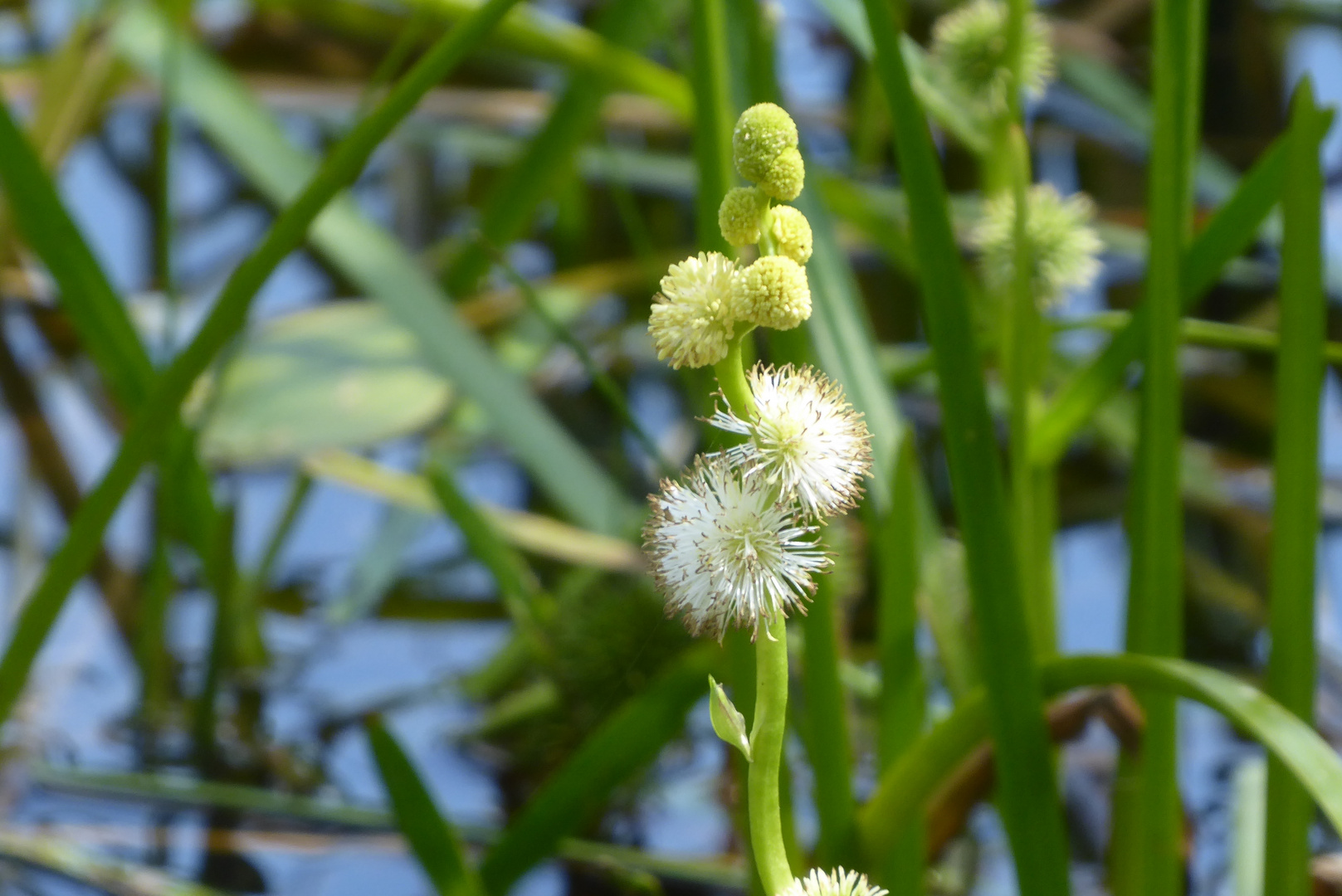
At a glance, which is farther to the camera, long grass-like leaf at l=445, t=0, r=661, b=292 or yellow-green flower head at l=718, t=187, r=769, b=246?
long grass-like leaf at l=445, t=0, r=661, b=292

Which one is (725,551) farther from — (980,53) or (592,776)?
(980,53)

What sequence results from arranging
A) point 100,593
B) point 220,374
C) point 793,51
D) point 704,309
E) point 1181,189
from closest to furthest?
1. point 704,309
2. point 1181,189
3. point 220,374
4. point 100,593
5. point 793,51

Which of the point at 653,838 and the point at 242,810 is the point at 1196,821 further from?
the point at 242,810

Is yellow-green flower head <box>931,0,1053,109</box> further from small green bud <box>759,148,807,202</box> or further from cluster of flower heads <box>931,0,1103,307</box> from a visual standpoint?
small green bud <box>759,148,807,202</box>

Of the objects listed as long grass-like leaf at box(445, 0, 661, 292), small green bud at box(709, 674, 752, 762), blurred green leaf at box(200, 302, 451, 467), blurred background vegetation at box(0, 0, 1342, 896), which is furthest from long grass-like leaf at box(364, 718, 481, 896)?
blurred green leaf at box(200, 302, 451, 467)


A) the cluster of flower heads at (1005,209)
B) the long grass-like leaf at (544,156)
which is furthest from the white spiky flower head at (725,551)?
the long grass-like leaf at (544,156)

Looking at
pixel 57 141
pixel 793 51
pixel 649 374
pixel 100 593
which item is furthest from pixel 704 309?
pixel 793 51

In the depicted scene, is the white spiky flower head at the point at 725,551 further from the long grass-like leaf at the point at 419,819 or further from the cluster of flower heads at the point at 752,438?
the long grass-like leaf at the point at 419,819
